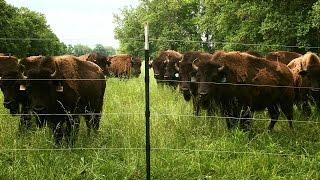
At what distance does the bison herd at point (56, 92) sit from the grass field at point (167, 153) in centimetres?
25

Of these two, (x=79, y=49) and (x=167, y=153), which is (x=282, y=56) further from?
(x=79, y=49)

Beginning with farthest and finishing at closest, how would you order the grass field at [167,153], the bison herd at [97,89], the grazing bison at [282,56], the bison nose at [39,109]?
the grazing bison at [282,56] → the bison herd at [97,89] → the bison nose at [39,109] → the grass field at [167,153]

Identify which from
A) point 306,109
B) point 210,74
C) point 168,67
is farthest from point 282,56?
point 210,74

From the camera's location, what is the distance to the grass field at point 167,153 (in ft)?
21.2

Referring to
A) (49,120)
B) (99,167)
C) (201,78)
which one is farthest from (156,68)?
(99,167)

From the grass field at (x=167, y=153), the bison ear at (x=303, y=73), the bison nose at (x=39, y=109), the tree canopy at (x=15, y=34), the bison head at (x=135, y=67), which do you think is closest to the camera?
the grass field at (x=167, y=153)

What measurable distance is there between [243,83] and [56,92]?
11.8ft

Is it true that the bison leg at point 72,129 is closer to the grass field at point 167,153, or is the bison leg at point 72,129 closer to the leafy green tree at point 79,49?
the grass field at point 167,153

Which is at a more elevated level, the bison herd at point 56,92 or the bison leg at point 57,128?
the bison herd at point 56,92

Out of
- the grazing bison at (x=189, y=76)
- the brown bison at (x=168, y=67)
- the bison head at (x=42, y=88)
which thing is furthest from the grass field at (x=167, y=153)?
the brown bison at (x=168, y=67)

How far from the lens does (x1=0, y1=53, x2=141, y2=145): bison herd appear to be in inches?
290

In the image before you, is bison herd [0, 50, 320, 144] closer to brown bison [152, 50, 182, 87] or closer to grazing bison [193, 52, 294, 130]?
grazing bison [193, 52, 294, 130]

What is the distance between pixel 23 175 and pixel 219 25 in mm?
30609

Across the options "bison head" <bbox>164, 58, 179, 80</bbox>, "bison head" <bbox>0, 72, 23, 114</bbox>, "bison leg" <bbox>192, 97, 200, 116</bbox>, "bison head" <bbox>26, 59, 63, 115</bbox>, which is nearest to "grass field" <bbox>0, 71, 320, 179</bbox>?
"bison head" <bbox>0, 72, 23, 114</bbox>
